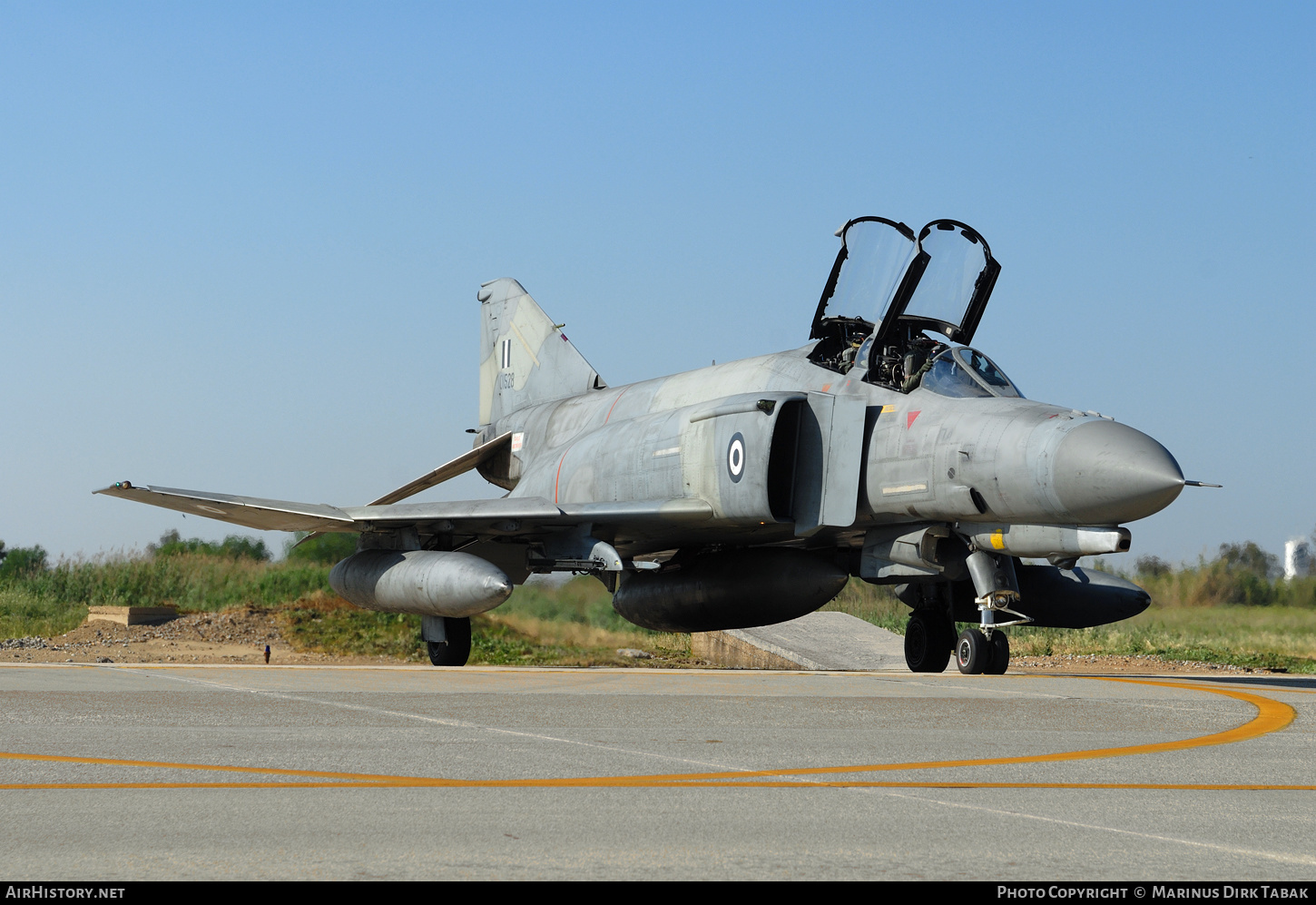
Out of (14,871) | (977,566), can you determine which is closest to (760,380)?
(977,566)

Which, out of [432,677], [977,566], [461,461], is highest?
[461,461]

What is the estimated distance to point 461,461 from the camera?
1895 cm

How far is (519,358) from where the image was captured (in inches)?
778

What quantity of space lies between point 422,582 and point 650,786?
9.03m

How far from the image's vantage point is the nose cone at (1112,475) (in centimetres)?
995

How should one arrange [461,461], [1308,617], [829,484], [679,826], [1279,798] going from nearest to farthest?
[679,826]
[1279,798]
[829,484]
[1308,617]
[461,461]

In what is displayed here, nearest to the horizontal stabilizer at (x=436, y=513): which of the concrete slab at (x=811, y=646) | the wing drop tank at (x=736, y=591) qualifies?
the wing drop tank at (x=736, y=591)

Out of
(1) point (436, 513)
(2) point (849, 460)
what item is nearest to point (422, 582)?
(1) point (436, 513)

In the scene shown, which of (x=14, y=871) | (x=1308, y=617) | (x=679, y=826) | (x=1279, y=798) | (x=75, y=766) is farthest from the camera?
(x=1308, y=617)

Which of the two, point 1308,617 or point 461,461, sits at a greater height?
point 461,461

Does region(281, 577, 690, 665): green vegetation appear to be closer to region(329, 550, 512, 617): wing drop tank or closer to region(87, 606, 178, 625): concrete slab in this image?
region(87, 606, 178, 625): concrete slab

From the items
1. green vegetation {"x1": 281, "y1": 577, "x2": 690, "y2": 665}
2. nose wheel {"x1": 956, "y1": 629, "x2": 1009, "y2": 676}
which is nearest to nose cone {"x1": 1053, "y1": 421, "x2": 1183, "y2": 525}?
nose wheel {"x1": 956, "y1": 629, "x2": 1009, "y2": 676}
